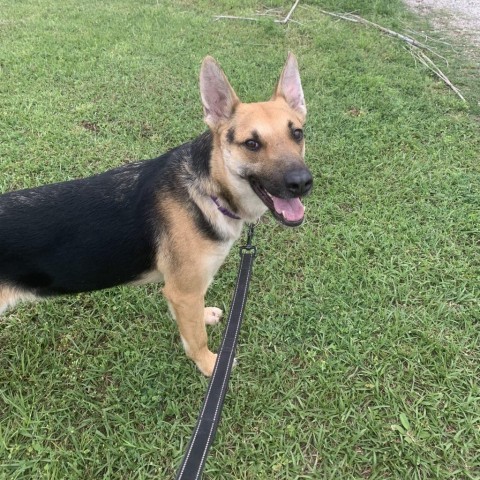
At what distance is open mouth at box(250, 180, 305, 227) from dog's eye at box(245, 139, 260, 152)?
0.75ft

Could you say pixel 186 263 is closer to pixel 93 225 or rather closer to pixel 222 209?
pixel 222 209

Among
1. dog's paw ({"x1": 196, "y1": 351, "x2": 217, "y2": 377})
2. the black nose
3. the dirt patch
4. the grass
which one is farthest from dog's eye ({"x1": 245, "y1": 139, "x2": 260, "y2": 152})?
the dirt patch

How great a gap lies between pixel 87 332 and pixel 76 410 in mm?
691

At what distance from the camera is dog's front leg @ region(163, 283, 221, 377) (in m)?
2.98

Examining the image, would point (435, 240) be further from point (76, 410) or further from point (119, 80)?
point (119, 80)

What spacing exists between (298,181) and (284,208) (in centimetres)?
26

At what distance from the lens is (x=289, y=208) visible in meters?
2.67

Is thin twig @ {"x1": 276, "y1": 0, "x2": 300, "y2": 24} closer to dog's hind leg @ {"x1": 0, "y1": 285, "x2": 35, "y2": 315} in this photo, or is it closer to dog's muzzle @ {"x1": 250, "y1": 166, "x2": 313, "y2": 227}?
dog's muzzle @ {"x1": 250, "y1": 166, "x2": 313, "y2": 227}

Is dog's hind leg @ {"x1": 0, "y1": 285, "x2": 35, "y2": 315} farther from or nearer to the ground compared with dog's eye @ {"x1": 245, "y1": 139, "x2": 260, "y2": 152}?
nearer to the ground

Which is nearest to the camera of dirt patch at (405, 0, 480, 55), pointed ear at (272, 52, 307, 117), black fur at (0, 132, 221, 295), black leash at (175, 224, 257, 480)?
black leash at (175, 224, 257, 480)

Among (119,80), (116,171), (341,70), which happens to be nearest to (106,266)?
(116,171)

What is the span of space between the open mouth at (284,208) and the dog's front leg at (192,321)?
85 cm

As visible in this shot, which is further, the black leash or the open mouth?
the open mouth

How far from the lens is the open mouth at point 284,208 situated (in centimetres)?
264
